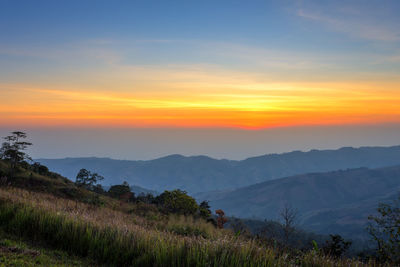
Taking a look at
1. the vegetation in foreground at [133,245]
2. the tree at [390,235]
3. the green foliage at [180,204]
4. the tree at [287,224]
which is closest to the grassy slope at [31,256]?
the vegetation in foreground at [133,245]

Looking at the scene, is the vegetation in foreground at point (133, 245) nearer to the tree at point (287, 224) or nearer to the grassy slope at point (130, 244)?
the grassy slope at point (130, 244)

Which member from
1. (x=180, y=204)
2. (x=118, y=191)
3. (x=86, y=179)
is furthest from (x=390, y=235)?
(x=86, y=179)

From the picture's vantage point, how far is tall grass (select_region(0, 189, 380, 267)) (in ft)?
20.4

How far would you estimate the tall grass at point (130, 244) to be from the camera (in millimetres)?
6223

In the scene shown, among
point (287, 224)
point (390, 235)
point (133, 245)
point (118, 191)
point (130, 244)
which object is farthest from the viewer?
point (118, 191)

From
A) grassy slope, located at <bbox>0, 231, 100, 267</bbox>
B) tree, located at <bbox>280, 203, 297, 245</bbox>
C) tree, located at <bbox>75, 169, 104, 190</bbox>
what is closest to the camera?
grassy slope, located at <bbox>0, 231, 100, 267</bbox>

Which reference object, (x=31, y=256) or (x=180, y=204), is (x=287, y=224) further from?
(x=180, y=204)

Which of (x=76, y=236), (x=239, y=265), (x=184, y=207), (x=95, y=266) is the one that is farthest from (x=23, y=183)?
(x=239, y=265)

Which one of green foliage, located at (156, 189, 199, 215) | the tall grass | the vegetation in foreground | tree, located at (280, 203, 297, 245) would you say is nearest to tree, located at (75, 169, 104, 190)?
green foliage, located at (156, 189, 199, 215)

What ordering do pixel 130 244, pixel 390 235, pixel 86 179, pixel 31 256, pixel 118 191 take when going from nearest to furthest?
pixel 31 256 < pixel 130 244 < pixel 390 235 < pixel 118 191 < pixel 86 179

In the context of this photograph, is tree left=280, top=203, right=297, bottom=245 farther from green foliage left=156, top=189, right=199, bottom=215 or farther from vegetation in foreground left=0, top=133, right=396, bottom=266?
green foliage left=156, top=189, right=199, bottom=215

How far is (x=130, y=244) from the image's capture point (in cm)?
754

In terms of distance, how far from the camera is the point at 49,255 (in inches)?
281

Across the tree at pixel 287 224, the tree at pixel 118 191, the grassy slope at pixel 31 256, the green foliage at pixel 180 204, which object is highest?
the grassy slope at pixel 31 256
